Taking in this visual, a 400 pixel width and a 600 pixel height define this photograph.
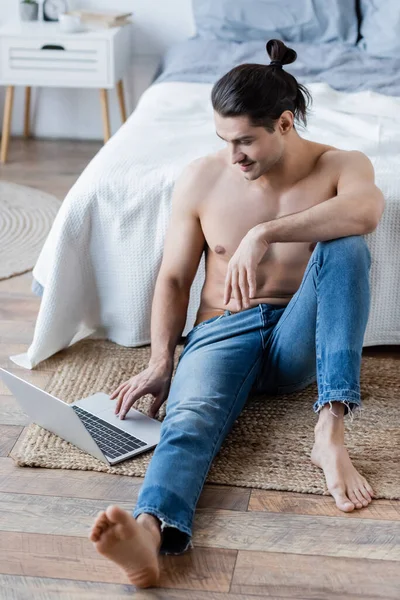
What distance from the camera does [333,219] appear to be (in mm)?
1770

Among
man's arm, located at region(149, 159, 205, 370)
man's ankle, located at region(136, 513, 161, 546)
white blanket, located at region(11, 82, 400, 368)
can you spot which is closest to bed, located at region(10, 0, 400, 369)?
white blanket, located at region(11, 82, 400, 368)

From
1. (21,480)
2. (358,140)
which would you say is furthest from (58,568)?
(358,140)

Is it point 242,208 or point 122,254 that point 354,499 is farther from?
point 122,254

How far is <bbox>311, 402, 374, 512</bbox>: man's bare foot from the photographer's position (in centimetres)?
164

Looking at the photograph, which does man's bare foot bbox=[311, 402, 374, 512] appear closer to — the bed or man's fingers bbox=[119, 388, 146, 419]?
man's fingers bbox=[119, 388, 146, 419]

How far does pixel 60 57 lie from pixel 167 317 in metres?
2.13

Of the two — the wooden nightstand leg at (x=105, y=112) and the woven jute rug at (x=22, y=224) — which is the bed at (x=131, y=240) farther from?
the wooden nightstand leg at (x=105, y=112)

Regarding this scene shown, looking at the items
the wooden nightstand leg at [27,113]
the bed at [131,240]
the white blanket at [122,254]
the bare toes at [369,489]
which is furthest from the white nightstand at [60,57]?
the bare toes at [369,489]

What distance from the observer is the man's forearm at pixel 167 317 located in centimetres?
192

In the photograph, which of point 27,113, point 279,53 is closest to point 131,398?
point 279,53

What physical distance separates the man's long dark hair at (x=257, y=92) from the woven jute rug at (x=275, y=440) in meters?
0.62

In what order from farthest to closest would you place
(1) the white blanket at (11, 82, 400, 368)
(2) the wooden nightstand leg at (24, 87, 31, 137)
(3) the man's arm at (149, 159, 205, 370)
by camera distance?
(2) the wooden nightstand leg at (24, 87, 31, 137) < (1) the white blanket at (11, 82, 400, 368) < (3) the man's arm at (149, 159, 205, 370)

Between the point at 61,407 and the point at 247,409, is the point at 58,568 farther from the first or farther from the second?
the point at 247,409

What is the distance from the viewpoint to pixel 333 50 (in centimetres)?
331
